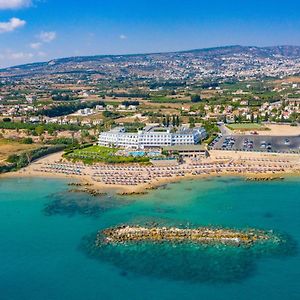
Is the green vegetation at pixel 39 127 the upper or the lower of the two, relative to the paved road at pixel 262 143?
upper

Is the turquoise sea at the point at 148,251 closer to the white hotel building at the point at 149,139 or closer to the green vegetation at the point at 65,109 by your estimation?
the white hotel building at the point at 149,139

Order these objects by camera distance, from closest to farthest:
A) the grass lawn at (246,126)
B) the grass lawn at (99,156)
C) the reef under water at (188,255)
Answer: the reef under water at (188,255) < the grass lawn at (99,156) < the grass lawn at (246,126)

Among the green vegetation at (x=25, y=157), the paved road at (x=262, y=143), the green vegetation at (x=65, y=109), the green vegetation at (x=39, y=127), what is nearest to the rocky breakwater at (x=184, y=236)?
the green vegetation at (x=25, y=157)

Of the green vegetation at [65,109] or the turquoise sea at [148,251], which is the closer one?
the turquoise sea at [148,251]

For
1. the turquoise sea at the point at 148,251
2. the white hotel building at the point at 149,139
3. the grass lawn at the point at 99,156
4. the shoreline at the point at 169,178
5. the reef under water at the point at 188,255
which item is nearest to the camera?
the turquoise sea at the point at 148,251

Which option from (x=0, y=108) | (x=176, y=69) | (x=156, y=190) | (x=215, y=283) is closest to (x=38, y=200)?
(x=156, y=190)

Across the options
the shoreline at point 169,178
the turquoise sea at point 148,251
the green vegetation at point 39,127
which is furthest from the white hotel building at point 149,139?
the turquoise sea at point 148,251

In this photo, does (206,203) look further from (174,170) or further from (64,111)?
(64,111)

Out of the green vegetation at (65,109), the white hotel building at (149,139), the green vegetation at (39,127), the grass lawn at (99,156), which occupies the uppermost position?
the green vegetation at (65,109)
